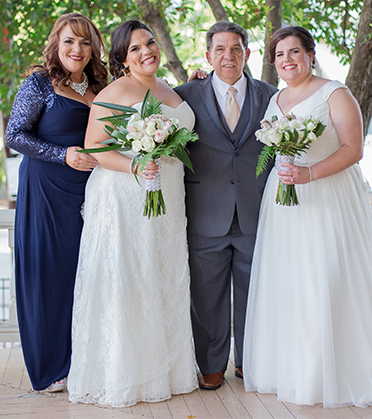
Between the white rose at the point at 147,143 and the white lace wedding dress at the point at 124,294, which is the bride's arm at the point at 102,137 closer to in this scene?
the white lace wedding dress at the point at 124,294

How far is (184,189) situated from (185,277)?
0.52 m

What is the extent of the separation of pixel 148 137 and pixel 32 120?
83cm

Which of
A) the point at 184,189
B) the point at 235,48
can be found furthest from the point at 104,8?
the point at 184,189

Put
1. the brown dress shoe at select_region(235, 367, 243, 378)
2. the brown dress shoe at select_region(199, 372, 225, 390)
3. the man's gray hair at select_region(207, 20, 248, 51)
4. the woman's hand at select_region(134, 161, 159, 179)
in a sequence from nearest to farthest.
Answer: the woman's hand at select_region(134, 161, 159, 179) < the man's gray hair at select_region(207, 20, 248, 51) < the brown dress shoe at select_region(199, 372, 225, 390) < the brown dress shoe at select_region(235, 367, 243, 378)

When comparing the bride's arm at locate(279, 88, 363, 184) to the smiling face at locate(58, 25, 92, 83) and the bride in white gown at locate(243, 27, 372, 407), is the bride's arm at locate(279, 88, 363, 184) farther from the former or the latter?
the smiling face at locate(58, 25, 92, 83)

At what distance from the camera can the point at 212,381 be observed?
3.25 meters

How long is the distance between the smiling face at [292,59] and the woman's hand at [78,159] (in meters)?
1.20

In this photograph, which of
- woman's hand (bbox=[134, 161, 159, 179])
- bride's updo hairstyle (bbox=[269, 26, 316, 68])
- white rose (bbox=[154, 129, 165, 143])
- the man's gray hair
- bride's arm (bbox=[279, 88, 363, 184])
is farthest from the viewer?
the man's gray hair

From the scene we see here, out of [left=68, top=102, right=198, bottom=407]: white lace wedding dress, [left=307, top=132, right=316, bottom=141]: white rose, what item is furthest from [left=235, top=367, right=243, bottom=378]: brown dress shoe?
[left=307, top=132, right=316, bottom=141]: white rose

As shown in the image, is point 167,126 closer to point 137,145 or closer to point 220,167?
point 137,145

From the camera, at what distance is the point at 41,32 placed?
15.5 ft

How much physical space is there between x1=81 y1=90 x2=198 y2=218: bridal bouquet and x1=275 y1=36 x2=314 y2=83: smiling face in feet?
2.41

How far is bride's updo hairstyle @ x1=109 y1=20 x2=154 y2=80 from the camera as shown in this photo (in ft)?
9.78

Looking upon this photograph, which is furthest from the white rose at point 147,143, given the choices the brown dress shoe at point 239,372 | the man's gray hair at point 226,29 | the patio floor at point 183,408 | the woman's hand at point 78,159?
the brown dress shoe at point 239,372
